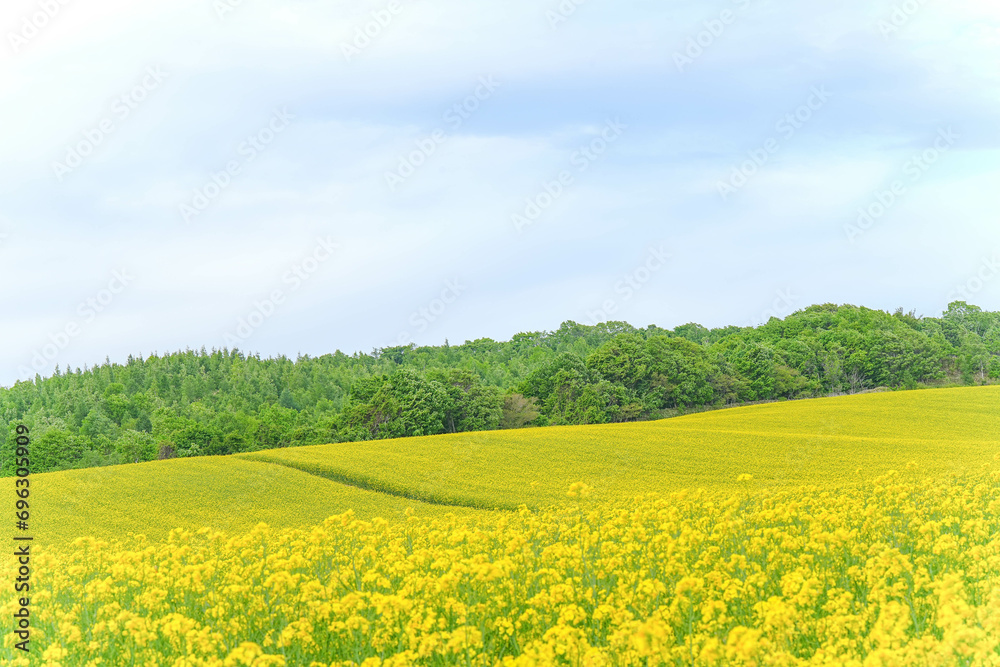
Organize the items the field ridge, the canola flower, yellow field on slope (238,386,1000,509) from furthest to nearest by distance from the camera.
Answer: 1. yellow field on slope (238,386,1000,509)
2. the field ridge
3. the canola flower

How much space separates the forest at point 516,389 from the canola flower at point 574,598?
4497 centimetres

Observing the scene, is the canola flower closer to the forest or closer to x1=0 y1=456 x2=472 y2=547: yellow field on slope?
x1=0 y1=456 x2=472 y2=547: yellow field on slope

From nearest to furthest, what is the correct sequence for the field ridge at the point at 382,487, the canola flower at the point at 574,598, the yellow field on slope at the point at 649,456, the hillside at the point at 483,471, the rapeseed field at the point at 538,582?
the canola flower at the point at 574,598 < the rapeseed field at the point at 538,582 < the hillside at the point at 483,471 < the field ridge at the point at 382,487 < the yellow field on slope at the point at 649,456

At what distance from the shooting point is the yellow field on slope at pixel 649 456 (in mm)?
28297

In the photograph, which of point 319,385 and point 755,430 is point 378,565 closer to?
point 755,430

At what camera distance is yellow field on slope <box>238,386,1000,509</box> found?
28.3 metres

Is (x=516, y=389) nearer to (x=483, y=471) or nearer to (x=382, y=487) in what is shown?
(x=483, y=471)

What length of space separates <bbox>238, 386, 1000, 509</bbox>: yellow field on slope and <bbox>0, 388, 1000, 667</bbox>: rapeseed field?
7.44 ft

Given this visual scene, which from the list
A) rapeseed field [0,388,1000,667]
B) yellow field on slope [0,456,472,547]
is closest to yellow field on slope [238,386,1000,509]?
rapeseed field [0,388,1000,667]

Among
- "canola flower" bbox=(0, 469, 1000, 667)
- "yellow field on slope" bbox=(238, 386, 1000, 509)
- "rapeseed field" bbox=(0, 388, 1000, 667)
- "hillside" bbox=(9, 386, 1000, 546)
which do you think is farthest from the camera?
"yellow field on slope" bbox=(238, 386, 1000, 509)

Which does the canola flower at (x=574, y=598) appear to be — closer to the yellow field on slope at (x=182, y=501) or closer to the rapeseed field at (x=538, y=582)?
the rapeseed field at (x=538, y=582)

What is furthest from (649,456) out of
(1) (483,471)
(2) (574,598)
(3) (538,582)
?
(2) (574,598)

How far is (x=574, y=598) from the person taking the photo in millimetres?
8656

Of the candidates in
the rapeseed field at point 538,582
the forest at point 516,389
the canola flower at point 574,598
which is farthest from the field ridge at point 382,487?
the forest at point 516,389
